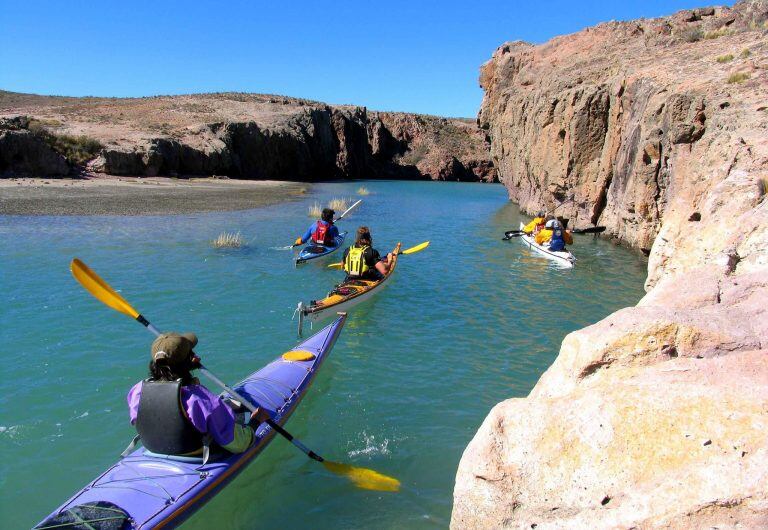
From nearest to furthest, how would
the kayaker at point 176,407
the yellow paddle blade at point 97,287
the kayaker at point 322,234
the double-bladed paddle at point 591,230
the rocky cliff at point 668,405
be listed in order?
the rocky cliff at point 668,405 < the kayaker at point 176,407 < the yellow paddle blade at point 97,287 < the kayaker at point 322,234 < the double-bladed paddle at point 591,230

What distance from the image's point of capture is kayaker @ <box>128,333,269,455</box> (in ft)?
12.9

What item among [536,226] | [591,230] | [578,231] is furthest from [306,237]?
[578,231]

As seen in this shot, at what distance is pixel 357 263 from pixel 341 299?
4.56 feet

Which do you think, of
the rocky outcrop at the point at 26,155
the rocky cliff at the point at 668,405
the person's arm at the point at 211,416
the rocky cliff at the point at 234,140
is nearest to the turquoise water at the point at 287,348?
the person's arm at the point at 211,416

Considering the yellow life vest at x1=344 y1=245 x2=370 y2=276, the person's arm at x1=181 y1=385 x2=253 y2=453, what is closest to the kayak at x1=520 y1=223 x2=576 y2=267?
the yellow life vest at x1=344 y1=245 x2=370 y2=276

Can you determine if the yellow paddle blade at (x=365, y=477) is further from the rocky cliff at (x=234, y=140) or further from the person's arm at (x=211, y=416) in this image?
the rocky cliff at (x=234, y=140)

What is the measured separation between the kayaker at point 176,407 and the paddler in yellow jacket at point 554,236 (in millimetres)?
12551

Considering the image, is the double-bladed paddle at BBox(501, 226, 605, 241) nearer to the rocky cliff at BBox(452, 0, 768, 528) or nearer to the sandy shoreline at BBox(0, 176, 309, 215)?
the rocky cliff at BBox(452, 0, 768, 528)

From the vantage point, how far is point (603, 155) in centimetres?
1956

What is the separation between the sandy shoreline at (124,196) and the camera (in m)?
20.7

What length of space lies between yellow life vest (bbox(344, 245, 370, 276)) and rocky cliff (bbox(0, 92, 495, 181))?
25.2 m

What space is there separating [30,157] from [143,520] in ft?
101

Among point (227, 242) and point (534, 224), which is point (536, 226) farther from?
point (227, 242)

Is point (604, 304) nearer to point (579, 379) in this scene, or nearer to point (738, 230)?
point (738, 230)
